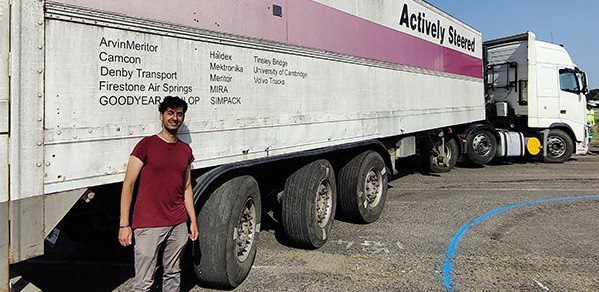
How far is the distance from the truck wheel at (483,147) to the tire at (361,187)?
21.1 feet

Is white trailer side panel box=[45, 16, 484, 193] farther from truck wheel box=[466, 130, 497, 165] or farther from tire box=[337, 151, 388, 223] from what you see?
truck wheel box=[466, 130, 497, 165]

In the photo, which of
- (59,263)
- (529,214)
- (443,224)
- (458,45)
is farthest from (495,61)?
(59,263)

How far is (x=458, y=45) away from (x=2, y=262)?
9.24 meters

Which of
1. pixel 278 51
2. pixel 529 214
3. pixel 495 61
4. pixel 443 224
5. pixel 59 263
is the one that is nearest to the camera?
pixel 278 51

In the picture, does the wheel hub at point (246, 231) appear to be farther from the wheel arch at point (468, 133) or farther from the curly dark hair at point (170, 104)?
the wheel arch at point (468, 133)

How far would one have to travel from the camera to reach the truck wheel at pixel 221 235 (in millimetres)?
3652

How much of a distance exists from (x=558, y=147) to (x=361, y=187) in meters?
9.33

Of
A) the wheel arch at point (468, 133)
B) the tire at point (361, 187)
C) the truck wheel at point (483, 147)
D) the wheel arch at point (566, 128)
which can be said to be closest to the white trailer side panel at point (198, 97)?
the tire at point (361, 187)

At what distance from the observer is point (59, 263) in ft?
15.7

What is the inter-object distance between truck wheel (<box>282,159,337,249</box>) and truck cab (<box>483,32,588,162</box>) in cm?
925

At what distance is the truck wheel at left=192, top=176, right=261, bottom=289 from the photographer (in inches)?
144

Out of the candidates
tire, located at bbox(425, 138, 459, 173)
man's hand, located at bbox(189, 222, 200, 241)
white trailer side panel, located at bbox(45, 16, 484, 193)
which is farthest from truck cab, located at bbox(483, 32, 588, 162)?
man's hand, located at bbox(189, 222, 200, 241)

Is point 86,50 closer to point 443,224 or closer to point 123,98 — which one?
point 123,98

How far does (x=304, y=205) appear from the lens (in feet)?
15.5
